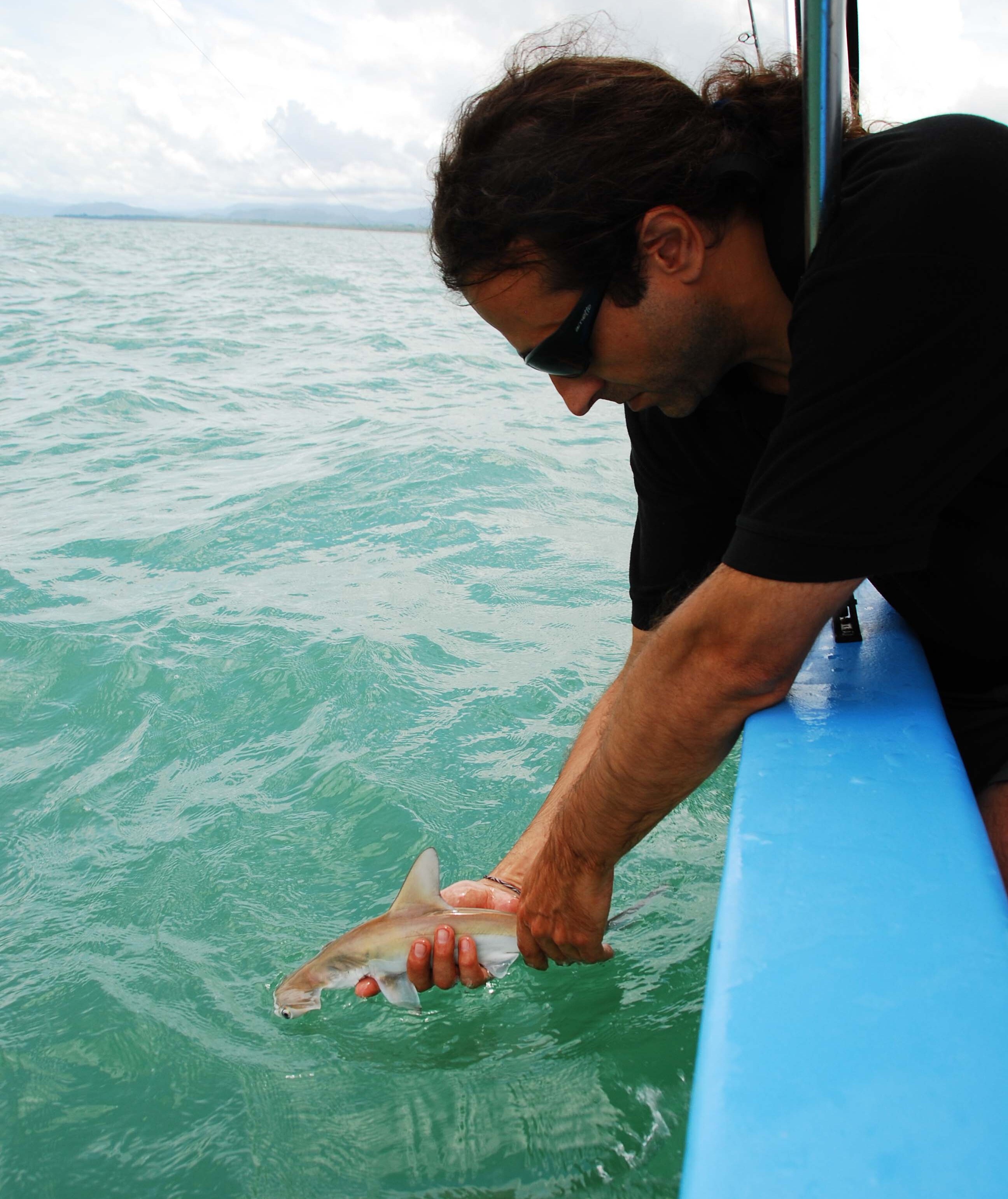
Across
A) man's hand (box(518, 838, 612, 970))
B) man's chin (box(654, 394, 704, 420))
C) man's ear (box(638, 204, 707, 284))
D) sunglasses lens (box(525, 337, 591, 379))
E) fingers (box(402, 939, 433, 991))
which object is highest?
man's ear (box(638, 204, 707, 284))

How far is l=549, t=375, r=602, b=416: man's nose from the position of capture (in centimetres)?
182

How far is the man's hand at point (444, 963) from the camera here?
2.09 m

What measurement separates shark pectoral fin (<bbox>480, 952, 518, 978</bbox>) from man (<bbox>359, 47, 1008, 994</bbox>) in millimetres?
32

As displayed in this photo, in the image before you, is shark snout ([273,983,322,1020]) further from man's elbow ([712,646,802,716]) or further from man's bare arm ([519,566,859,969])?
man's elbow ([712,646,802,716])

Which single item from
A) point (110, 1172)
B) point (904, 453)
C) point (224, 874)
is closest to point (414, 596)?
point (224, 874)

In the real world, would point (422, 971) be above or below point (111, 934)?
above

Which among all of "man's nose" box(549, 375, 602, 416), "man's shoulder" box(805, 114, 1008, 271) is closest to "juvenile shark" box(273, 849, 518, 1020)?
"man's nose" box(549, 375, 602, 416)

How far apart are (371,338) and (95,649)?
11.4m

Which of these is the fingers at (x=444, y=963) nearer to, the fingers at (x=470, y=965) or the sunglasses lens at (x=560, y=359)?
the fingers at (x=470, y=965)

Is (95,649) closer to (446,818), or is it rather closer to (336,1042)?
(446,818)

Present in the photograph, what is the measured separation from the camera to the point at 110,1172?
1982 mm

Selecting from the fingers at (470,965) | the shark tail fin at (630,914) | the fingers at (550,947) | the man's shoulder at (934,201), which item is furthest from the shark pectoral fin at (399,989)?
the man's shoulder at (934,201)

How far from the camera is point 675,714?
4.86ft

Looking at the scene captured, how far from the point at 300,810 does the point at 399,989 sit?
44.7 inches
